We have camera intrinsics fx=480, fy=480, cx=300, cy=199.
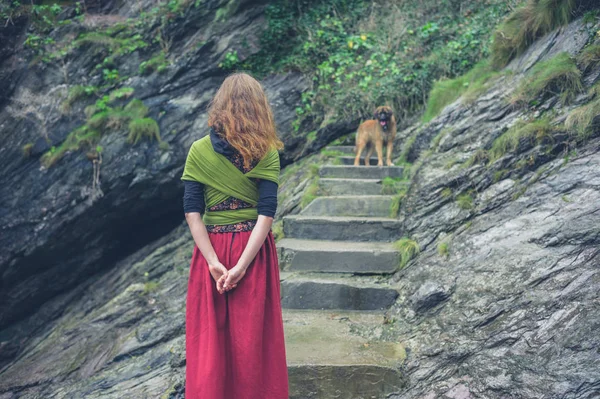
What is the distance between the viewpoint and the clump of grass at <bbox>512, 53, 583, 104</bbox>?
14.8 feet

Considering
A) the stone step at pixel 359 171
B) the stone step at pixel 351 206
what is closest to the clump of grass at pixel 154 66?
the stone step at pixel 359 171

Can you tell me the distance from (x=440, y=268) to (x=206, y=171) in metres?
2.55

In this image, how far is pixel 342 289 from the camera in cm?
460

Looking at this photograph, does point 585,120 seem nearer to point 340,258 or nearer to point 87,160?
point 340,258

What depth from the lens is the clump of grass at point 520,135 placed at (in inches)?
173

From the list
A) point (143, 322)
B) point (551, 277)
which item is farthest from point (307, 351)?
point (143, 322)

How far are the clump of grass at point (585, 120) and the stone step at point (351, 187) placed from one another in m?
2.75

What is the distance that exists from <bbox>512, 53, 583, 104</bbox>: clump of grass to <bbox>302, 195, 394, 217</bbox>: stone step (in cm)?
190

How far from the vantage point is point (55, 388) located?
588cm

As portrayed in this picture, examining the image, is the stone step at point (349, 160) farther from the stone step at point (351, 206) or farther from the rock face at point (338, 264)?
the stone step at point (351, 206)

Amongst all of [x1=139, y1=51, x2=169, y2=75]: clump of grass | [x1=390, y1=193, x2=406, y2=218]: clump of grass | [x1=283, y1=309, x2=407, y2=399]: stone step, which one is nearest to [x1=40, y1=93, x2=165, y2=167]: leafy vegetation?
[x1=139, y1=51, x2=169, y2=75]: clump of grass

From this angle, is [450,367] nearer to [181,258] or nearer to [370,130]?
[370,130]

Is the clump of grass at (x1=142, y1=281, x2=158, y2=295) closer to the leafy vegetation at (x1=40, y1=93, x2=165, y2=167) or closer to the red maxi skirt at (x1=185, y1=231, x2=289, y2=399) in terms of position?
the leafy vegetation at (x1=40, y1=93, x2=165, y2=167)

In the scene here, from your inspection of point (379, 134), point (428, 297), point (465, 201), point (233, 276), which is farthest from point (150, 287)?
point (233, 276)
